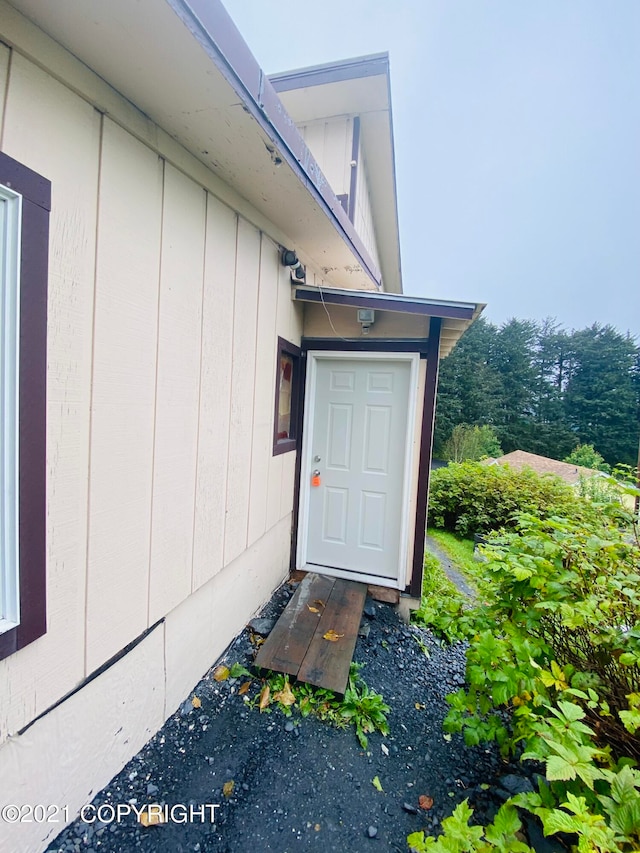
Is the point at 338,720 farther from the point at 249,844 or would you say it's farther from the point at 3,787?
the point at 3,787

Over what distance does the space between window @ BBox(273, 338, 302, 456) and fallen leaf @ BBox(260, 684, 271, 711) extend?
5.38 ft

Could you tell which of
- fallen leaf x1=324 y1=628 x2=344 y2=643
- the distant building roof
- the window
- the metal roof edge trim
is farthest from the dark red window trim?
the distant building roof

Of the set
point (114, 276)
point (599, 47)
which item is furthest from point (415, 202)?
point (114, 276)

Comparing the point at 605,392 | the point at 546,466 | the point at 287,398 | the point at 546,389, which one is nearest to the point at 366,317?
the point at 287,398

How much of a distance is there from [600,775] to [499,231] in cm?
4163

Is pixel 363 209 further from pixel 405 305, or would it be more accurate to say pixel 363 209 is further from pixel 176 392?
pixel 176 392

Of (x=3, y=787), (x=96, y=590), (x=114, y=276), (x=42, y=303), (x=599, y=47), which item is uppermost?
(x=599, y=47)

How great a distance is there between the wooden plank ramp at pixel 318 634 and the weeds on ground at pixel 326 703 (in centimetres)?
7

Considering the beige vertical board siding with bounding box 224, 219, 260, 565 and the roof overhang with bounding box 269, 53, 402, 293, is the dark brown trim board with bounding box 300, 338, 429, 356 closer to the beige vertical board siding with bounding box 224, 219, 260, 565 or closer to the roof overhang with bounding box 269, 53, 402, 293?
the beige vertical board siding with bounding box 224, 219, 260, 565

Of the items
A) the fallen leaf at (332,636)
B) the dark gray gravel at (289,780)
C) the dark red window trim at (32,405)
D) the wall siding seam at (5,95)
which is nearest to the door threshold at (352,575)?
the fallen leaf at (332,636)

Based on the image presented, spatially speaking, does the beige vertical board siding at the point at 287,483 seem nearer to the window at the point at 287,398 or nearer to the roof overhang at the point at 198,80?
the window at the point at 287,398

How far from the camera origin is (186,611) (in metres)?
2.14

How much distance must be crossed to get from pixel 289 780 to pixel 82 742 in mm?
941

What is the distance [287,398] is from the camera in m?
3.52
